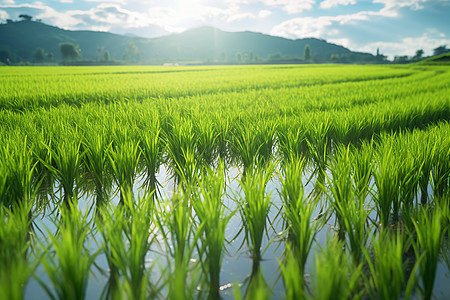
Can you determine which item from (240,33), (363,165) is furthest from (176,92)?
(240,33)

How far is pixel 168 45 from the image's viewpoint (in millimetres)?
162875

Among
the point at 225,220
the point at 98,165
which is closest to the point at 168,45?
the point at 98,165

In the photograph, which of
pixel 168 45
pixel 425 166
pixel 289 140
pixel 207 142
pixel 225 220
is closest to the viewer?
pixel 225 220

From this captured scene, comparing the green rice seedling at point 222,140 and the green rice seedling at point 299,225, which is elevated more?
the green rice seedling at point 222,140

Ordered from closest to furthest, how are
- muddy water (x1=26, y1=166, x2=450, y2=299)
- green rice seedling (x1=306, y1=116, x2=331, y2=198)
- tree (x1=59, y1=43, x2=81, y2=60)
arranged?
muddy water (x1=26, y1=166, x2=450, y2=299)
green rice seedling (x1=306, y1=116, x2=331, y2=198)
tree (x1=59, y1=43, x2=81, y2=60)

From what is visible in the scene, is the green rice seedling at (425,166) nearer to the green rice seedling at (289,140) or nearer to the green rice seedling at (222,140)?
the green rice seedling at (289,140)

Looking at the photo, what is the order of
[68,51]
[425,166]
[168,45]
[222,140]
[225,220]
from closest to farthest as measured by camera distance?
1. [225,220]
2. [425,166]
3. [222,140]
4. [68,51]
5. [168,45]

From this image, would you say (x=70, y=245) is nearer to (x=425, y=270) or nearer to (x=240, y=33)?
(x=425, y=270)

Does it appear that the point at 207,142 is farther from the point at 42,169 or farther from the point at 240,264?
the point at 240,264

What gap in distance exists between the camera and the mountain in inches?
4351

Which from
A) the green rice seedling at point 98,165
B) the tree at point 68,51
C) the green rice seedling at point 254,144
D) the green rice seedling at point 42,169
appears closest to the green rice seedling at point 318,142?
the green rice seedling at point 254,144

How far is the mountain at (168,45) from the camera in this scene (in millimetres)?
110512

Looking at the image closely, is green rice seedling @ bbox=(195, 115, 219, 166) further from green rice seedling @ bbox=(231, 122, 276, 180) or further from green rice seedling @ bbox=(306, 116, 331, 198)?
green rice seedling @ bbox=(306, 116, 331, 198)

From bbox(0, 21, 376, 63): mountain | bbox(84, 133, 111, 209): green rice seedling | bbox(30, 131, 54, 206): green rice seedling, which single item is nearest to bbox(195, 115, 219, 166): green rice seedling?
bbox(84, 133, 111, 209): green rice seedling
